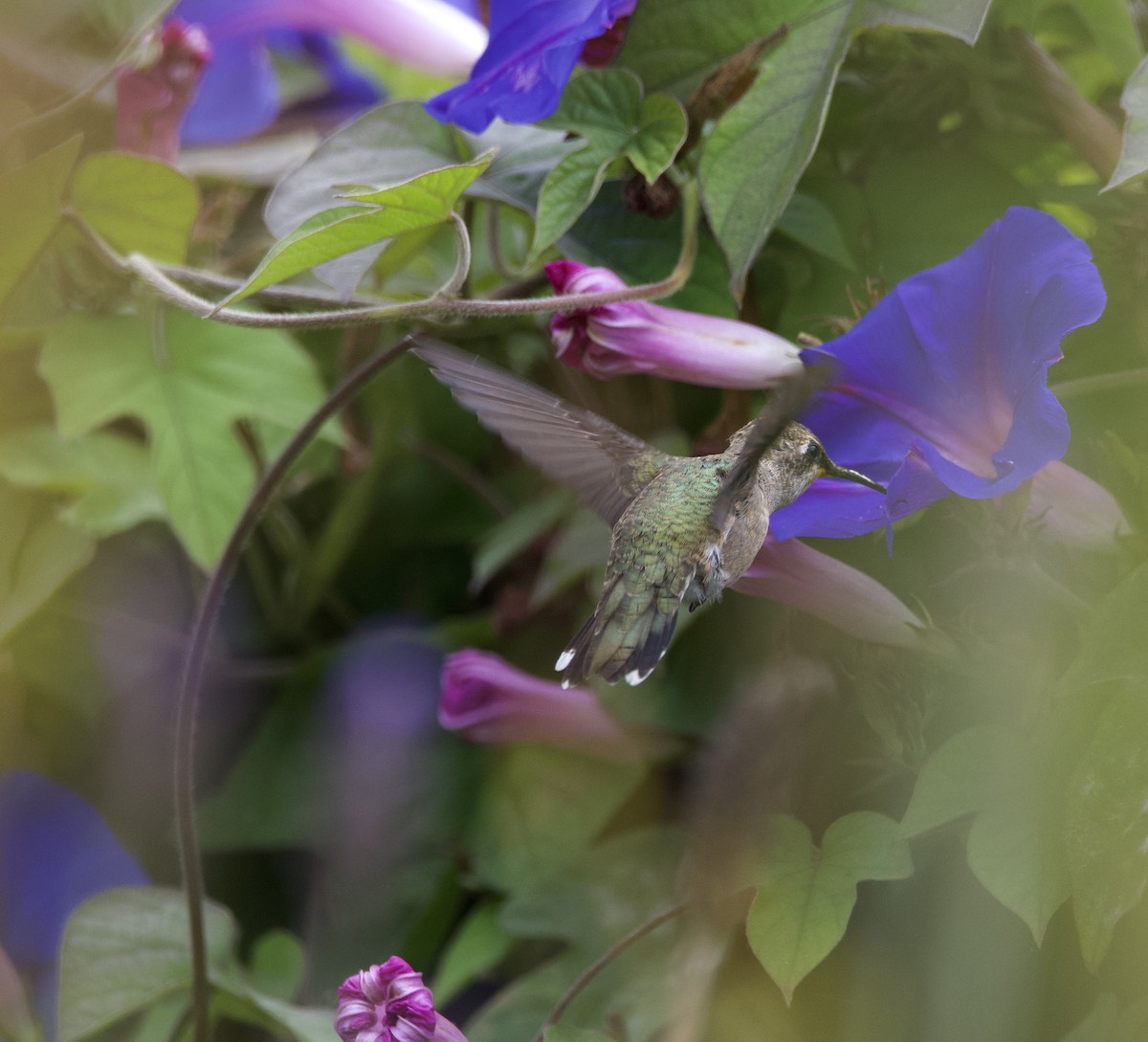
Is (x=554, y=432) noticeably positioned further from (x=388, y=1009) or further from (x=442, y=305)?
(x=388, y=1009)

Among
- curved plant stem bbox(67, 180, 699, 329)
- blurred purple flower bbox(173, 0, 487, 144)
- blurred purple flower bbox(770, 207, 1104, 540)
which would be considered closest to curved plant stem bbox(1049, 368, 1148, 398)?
blurred purple flower bbox(770, 207, 1104, 540)

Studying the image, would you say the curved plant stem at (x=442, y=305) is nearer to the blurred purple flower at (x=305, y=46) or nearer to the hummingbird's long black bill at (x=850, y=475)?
the hummingbird's long black bill at (x=850, y=475)

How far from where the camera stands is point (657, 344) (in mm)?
462

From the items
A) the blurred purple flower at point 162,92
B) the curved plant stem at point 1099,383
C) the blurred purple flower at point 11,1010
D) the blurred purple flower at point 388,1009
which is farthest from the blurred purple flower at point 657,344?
the blurred purple flower at point 11,1010

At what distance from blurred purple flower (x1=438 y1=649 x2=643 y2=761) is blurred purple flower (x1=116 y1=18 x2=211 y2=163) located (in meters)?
0.36

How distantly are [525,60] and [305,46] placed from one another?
0.64 m

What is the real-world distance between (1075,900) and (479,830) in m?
0.40

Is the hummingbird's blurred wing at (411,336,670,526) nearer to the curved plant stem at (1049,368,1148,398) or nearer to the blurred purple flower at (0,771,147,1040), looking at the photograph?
the curved plant stem at (1049,368,1148,398)

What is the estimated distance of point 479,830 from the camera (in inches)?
28.0

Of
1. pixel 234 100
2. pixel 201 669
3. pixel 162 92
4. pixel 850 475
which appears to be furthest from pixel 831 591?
pixel 234 100

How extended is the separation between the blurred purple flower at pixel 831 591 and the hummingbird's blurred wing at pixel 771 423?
0.05 m

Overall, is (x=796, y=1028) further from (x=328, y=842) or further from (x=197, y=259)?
(x=197, y=259)

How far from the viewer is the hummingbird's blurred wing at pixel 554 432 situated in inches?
17.5

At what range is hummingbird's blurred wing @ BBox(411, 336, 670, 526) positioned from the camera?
1.46ft
